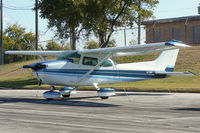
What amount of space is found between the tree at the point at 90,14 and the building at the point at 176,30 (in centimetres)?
1214

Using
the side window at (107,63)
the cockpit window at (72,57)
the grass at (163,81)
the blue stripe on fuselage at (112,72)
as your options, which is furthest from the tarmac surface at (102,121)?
the grass at (163,81)

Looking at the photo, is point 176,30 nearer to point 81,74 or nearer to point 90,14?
point 90,14

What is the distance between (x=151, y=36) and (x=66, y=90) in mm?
28531

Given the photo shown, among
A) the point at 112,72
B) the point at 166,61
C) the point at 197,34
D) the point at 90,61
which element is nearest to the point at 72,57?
the point at 90,61

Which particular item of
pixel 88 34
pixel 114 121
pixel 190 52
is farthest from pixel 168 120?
pixel 190 52

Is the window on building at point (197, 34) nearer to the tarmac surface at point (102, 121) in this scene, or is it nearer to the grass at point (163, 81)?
the grass at point (163, 81)

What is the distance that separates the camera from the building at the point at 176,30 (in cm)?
3947

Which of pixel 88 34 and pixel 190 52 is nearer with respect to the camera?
pixel 88 34

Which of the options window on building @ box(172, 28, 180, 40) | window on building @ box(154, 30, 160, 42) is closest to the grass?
window on building @ box(172, 28, 180, 40)

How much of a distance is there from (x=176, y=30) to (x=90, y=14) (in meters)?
17.7

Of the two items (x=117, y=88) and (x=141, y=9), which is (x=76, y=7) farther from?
(x=117, y=88)

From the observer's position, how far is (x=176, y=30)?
41.2 m

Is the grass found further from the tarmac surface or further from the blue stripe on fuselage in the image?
the tarmac surface

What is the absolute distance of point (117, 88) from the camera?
20562mm
